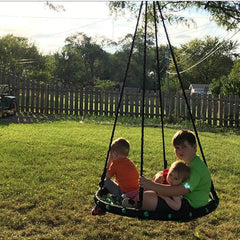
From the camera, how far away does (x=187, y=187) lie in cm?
218

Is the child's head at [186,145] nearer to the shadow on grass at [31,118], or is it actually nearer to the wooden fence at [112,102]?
the shadow on grass at [31,118]

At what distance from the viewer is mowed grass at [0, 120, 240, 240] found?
317 cm

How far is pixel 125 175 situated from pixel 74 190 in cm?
172

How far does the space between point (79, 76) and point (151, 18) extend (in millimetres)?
35721

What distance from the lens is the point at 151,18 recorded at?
759 cm

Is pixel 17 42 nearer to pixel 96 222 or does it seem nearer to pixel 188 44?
pixel 188 44

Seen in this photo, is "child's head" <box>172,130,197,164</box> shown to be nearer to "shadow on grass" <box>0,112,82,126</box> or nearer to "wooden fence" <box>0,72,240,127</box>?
"shadow on grass" <box>0,112,82,126</box>

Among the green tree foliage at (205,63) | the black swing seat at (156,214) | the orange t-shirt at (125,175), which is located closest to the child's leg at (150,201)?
the black swing seat at (156,214)

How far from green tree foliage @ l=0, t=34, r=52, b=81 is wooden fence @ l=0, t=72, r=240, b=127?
1245 centimetres

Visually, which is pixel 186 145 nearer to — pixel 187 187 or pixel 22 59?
pixel 187 187

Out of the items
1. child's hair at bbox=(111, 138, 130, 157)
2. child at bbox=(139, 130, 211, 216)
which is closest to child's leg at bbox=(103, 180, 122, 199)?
child's hair at bbox=(111, 138, 130, 157)

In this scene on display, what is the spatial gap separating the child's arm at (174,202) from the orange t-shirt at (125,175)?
1.34ft

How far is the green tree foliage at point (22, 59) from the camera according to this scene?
83.0 ft

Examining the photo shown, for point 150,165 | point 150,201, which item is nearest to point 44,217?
point 150,201
